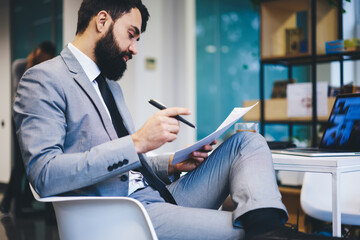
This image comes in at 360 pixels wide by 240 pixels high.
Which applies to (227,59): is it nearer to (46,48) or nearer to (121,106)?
(46,48)

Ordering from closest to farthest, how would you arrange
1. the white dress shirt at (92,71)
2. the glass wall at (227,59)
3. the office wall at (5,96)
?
1. the white dress shirt at (92,71)
2. the glass wall at (227,59)
3. the office wall at (5,96)

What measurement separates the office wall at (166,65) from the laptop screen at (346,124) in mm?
2790

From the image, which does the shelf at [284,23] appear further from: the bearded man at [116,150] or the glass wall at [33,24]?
the glass wall at [33,24]

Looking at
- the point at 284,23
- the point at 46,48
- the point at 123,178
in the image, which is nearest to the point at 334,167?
the point at 123,178

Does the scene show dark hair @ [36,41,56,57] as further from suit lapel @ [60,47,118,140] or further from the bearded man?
suit lapel @ [60,47,118,140]

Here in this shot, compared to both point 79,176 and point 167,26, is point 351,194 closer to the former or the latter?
point 79,176

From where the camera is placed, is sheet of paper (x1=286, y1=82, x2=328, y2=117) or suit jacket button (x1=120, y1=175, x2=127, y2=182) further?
sheet of paper (x1=286, y1=82, x2=328, y2=117)

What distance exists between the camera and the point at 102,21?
4.76 ft

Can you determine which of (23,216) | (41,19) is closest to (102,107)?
(23,216)

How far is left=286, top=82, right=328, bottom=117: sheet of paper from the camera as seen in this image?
2939 mm

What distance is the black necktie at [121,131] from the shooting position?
4.57 feet

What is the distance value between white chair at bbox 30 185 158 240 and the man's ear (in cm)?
63

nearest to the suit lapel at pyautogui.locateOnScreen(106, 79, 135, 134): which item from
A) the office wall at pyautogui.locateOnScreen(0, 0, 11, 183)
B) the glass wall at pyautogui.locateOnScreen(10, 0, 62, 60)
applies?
the glass wall at pyautogui.locateOnScreen(10, 0, 62, 60)

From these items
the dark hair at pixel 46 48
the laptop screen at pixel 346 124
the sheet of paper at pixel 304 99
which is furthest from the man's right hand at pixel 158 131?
the dark hair at pixel 46 48
